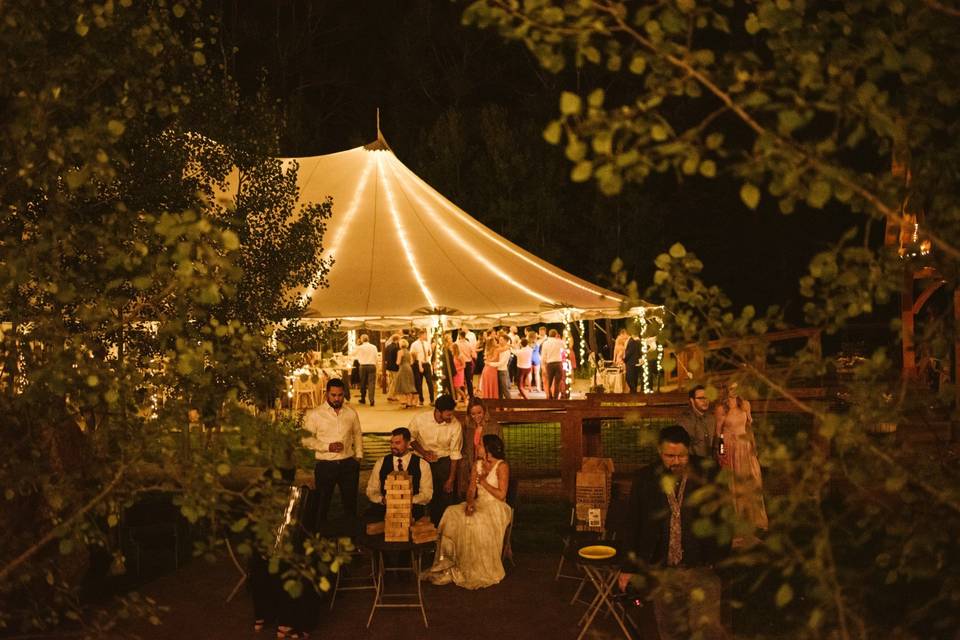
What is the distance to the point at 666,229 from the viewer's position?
32406 millimetres

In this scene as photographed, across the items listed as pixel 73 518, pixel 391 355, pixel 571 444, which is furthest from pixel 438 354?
pixel 73 518

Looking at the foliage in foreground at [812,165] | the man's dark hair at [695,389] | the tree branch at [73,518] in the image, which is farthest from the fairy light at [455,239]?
the foliage in foreground at [812,165]

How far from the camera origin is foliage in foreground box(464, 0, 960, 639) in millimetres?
2322

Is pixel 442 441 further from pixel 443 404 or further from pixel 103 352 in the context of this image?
pixel 103 352

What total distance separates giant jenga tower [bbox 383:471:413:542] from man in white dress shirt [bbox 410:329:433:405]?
42.9 feet

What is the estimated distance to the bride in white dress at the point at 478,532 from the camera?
7.96m

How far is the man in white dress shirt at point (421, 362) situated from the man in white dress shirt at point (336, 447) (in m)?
11.4

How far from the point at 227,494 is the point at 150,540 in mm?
6111

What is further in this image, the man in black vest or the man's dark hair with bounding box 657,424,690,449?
the man in black vest

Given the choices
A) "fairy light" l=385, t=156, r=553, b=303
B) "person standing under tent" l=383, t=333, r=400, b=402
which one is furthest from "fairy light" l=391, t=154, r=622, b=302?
"person standing under tent" l=383, t=333, r=400, b=402

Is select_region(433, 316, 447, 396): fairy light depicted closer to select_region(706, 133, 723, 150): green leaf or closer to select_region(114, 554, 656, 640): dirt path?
select_region(114, 554, 656, 640): dirt path

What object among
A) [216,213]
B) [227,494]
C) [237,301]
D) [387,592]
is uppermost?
[216,213]

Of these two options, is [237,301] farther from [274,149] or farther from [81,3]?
[81,3]

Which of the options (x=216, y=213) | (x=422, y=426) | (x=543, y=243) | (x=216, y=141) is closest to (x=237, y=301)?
(x=216, y=213)
